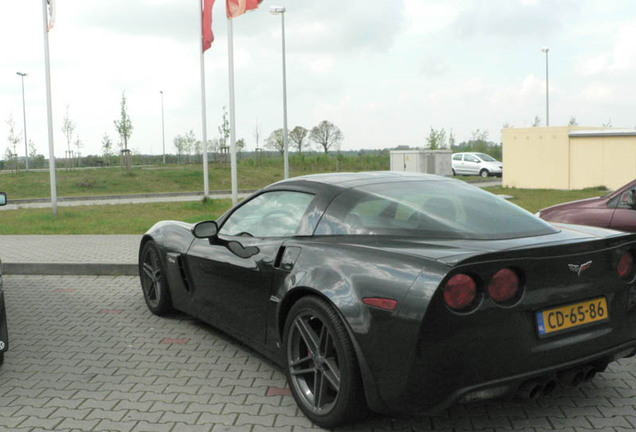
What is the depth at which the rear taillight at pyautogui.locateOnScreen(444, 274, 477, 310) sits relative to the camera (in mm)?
3023

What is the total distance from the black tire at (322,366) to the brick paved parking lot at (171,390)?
0.49ft

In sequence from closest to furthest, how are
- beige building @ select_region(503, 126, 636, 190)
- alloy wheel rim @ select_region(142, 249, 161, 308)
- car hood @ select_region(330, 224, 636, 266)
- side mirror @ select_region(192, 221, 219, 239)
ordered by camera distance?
1. car hood @ select_region(330, 224, 636, 266)
2. side mirror @ select_region(192, 221, 219, 239)
3. alloy wheel rim @ select_region(142, 249, 161, 308)
4. beige building @ select_region(503, 126, 636, 190)

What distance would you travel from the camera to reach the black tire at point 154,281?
5.89 m

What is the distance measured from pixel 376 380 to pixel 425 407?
26 cm

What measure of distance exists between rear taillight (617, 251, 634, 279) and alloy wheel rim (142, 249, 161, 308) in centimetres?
387

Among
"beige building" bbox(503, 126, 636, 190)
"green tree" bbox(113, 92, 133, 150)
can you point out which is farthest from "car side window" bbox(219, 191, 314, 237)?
"green tree" bbox(113, 92, 133, 150)

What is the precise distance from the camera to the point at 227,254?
4672 mm

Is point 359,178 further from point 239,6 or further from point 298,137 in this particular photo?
point 298,137

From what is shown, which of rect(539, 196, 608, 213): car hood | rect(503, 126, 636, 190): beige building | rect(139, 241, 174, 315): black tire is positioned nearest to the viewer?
rect(139, 241, 174, 315): black tire

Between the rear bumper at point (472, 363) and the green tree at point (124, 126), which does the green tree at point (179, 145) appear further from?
the rear bumper at point (472, 363)

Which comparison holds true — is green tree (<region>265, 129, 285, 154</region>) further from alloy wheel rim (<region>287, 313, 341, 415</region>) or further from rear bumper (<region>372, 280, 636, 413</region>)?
rear bumper (<region>372, 280, 636, 413</region>)

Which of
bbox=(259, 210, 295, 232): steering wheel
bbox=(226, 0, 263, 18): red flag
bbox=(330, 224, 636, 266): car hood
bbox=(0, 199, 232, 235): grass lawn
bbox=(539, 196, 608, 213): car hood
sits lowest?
bbox=(0, 199, 232, 235): grass lawn

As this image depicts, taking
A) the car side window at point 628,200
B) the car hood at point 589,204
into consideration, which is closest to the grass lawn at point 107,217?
the car hood at point 589,204

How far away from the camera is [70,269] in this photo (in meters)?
8.67
